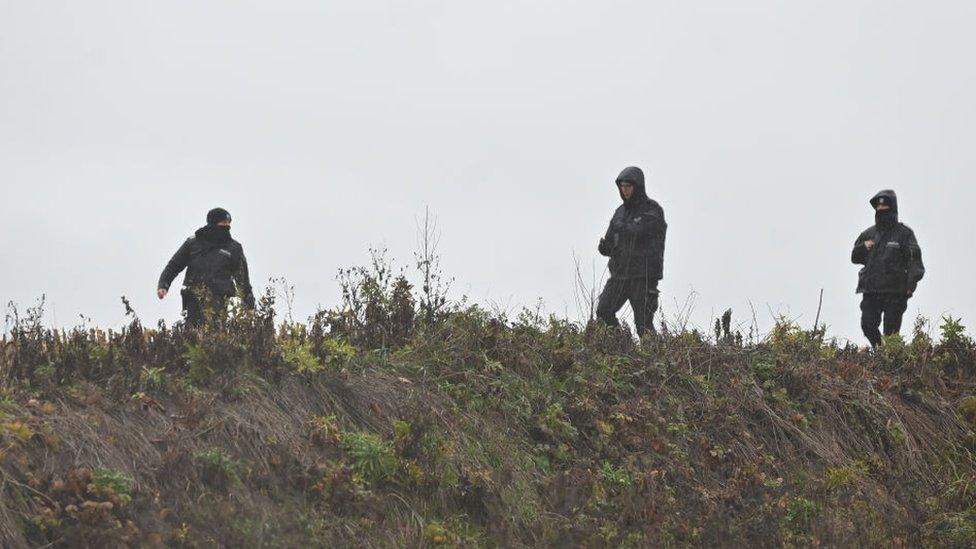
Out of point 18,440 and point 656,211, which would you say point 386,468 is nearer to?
point 18,440

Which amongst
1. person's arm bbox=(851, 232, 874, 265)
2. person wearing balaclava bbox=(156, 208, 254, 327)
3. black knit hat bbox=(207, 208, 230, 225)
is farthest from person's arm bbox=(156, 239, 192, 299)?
person's arm bbox=(851, 232, 874, 265)

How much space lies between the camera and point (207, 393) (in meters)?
9.01

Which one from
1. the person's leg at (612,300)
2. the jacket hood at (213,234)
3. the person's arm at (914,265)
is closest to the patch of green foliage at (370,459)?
the person's leg at (612,300)

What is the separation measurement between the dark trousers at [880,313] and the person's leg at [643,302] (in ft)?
11.1

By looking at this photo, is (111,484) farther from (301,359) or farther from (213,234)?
(213,234)

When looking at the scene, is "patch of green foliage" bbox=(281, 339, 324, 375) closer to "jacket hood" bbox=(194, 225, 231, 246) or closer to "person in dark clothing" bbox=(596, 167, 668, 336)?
"person in dark clothing" bbox=(596, 167, 668, 336)

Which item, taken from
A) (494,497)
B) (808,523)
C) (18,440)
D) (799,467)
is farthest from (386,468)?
(799,467)

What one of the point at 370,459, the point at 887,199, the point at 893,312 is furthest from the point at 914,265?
the point at 370,459

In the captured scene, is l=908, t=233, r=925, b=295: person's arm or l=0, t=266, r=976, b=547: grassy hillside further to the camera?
l=908, t=233, r=925, b=295: person's arm

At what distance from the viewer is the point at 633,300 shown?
13.4 m

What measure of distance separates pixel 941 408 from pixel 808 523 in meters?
3.63

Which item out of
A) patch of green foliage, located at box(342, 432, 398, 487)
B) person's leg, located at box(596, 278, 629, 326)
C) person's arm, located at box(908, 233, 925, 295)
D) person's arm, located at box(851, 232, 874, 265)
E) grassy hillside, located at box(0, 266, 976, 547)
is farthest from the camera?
person's arm, located at box(851, 232, 874, 265)

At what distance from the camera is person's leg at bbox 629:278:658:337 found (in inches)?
526

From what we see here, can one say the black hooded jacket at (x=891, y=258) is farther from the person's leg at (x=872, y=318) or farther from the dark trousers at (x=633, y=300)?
the dark trousers at (x=633, y=300)
